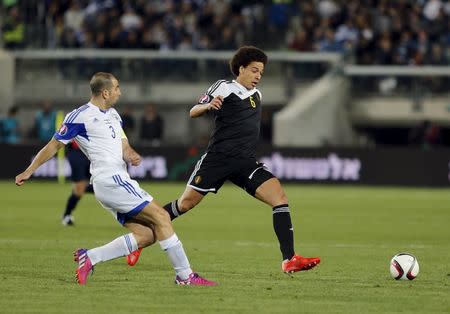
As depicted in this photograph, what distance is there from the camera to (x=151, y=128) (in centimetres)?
3306

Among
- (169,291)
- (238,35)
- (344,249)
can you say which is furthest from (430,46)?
(169,291)

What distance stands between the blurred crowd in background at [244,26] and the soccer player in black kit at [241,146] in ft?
70.2

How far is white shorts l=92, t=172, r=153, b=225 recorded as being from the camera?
1116 cm

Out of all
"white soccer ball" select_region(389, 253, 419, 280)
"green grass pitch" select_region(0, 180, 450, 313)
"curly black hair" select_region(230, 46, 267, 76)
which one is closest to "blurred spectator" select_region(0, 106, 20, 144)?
"green grass pitch" select_region(0, 180, 450, 313)

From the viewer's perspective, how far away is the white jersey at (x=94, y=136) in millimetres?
11344

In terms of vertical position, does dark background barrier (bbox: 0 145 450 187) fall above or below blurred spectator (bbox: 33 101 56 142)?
below

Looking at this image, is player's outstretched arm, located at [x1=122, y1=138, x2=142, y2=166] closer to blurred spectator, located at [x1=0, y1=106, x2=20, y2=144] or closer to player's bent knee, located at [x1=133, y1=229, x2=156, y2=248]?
player's bent knee, located at [x1=133, y1=229, x2=156, y2=248]

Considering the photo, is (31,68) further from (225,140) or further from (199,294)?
(199,294)

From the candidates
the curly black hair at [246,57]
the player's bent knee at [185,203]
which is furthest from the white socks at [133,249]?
the curly black hair at [246,57]

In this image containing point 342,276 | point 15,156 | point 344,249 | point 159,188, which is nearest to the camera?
point 342,276

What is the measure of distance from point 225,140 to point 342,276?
1.84 meters

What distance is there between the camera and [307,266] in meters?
11.9

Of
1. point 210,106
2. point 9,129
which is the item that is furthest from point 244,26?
point 210,106

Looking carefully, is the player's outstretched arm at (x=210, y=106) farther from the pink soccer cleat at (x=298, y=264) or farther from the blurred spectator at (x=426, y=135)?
the blurred spectator at (x=426, y=135)
